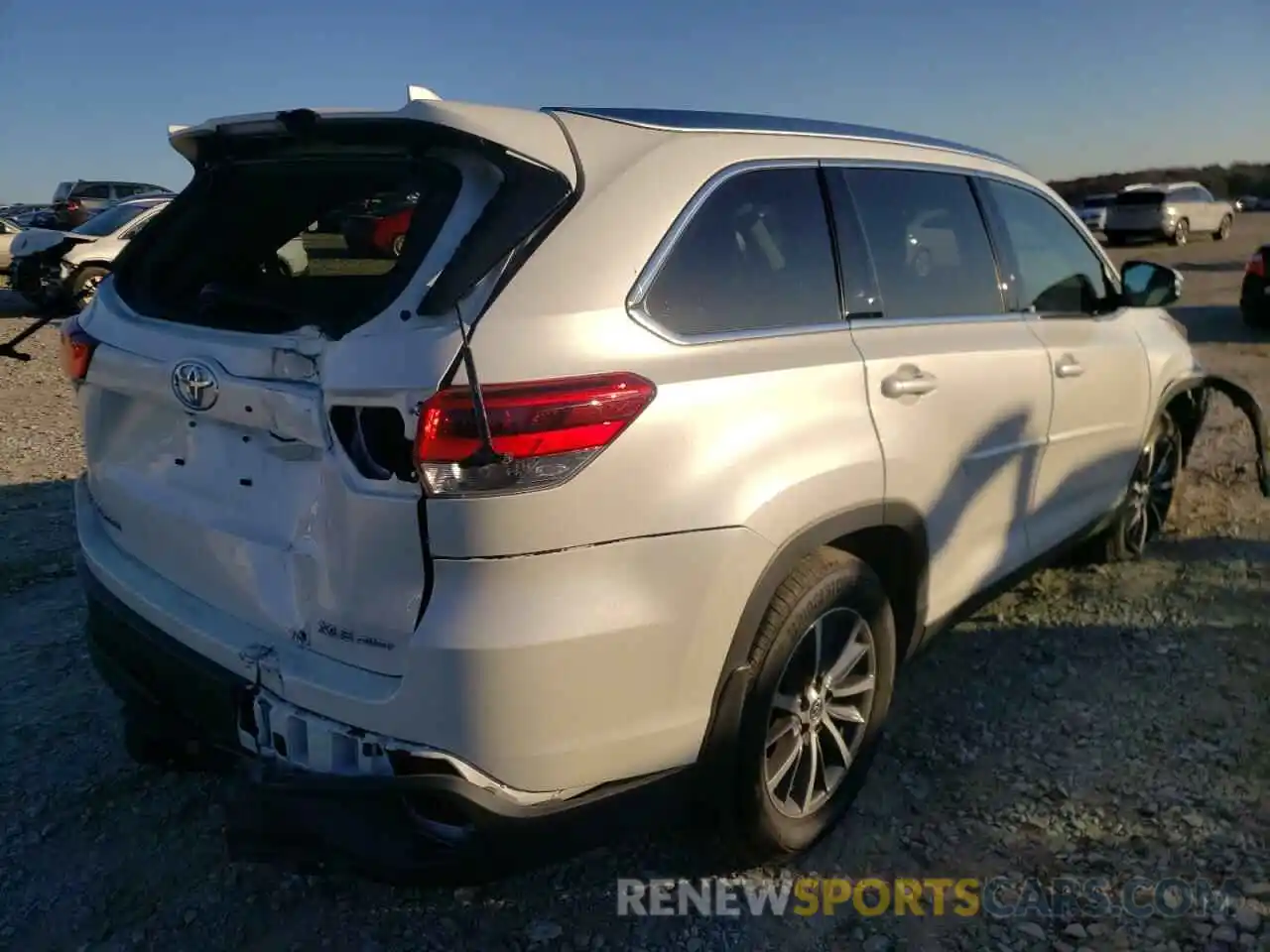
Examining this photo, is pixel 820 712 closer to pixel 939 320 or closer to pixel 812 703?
pixel 812 703

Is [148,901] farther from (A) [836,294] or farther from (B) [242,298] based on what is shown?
(A) [836,294]

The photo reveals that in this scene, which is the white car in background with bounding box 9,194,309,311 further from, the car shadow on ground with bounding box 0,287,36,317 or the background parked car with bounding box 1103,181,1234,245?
the background parked car with bounding box 1103,181,1234,245

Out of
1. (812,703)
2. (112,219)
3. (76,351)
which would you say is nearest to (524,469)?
(812,703)

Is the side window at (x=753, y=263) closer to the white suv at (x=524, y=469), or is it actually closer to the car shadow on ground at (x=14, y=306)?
the white suv at (x=524, y=469)

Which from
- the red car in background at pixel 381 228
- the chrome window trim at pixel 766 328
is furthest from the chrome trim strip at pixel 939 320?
the red car in background at pixel 381 228

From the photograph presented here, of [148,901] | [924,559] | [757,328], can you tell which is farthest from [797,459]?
[148,901]

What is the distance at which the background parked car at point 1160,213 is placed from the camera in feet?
88.3

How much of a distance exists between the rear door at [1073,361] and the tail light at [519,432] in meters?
2.16

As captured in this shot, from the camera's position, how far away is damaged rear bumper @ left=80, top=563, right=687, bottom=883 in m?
2.03

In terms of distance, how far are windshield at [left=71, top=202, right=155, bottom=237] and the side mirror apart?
44.9ft

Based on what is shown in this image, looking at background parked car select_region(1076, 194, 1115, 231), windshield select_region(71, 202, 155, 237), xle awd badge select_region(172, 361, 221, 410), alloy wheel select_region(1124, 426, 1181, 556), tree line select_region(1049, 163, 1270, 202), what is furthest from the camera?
tree line select_region(1049, 163, 1270, 202)

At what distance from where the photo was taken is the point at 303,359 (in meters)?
2.11

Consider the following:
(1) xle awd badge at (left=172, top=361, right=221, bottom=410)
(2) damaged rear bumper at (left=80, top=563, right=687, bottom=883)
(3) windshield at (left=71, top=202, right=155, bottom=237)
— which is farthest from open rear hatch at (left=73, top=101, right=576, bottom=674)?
(3) windshield at (left=71, top=202, right=155, bottom=237)

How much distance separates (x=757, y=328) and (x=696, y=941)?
59.8 inches
